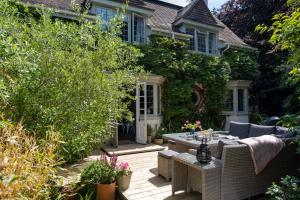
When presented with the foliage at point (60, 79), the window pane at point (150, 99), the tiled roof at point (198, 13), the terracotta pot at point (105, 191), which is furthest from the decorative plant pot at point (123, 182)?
the tiled roof at point (198, 13)

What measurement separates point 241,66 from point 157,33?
5468 mm

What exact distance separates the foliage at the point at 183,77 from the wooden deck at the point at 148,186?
410cm

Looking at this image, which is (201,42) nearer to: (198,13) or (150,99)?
(198,13)

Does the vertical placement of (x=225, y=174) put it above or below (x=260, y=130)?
below

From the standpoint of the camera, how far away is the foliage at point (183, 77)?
9.91 m

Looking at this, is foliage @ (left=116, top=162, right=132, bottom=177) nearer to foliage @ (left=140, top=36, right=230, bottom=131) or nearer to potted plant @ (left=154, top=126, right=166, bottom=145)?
potted plant @ (left=154, top=126, right=166, bottom=145)

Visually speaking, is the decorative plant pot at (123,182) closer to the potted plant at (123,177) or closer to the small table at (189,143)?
the potted plant at (123,177)

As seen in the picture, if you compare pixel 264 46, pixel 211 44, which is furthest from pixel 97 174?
pixel 264 46

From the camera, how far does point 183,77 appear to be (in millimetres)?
10555

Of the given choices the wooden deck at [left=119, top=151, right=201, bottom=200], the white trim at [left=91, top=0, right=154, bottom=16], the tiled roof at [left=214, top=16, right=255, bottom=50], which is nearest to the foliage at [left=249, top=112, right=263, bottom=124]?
the tiled roof at [left=214, top=16, right=255, bottom=50]

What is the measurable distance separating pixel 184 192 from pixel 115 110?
7.29 ft

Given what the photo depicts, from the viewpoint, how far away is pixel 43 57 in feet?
12.3

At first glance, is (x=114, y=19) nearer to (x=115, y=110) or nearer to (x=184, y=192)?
(x=115, y=110)

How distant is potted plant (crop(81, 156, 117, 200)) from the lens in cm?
412
